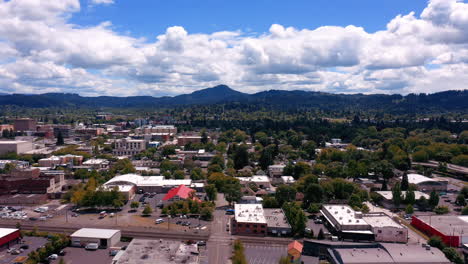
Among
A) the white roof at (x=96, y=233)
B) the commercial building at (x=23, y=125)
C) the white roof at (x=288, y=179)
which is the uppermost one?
the commercial building at (x=23, y=125)

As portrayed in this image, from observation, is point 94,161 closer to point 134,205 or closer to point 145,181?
point 145,181

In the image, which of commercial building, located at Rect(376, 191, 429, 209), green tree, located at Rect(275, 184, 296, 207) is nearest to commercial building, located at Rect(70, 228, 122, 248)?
green tree, located at Rect(275, 184, 296, 207)

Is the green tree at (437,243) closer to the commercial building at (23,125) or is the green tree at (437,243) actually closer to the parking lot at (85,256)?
the parking lot at (85,256)

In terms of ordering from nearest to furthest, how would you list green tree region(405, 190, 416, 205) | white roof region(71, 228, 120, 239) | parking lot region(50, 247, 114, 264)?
parking lot region(50, 247, 114, 264), white roof region(71, 228, 120, 239), green tree region(405, 190, 416, 205)

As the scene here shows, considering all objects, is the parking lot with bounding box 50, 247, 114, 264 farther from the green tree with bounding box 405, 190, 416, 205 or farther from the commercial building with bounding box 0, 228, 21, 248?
the green tree with bounding box 405, 190, 416, 205

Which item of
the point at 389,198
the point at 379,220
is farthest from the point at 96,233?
the point at 389,198

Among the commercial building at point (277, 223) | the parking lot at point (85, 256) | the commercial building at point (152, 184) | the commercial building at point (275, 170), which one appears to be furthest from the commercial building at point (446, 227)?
the parking lot at point (85, 256)
